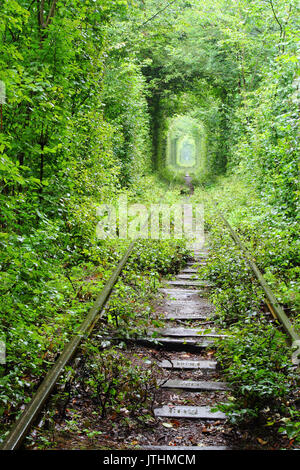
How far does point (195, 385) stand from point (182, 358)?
0.67 m

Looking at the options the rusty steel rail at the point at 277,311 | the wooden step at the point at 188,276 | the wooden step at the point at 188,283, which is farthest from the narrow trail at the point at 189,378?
the wooden step at the point at 188,276

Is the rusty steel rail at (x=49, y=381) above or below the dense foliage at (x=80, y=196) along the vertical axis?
below

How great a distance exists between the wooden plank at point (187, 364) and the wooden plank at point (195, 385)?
0.28 m

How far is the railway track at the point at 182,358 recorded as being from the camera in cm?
327

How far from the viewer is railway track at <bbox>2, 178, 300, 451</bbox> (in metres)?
3.27

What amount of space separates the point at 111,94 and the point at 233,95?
11.2m

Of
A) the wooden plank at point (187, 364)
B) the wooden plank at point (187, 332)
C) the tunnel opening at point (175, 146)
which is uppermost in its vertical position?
the tunnel opening at point (175, 146)

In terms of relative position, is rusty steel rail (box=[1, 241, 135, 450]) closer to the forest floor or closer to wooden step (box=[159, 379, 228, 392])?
the forest floor

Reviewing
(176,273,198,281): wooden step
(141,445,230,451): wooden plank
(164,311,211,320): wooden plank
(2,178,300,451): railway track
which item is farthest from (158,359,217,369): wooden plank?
(176,273,198,281): wooden step

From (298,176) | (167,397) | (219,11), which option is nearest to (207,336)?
(167,397)

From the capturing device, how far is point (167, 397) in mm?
3947

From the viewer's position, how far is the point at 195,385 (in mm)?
4102

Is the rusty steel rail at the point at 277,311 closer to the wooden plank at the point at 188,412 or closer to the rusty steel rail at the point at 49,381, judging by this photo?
the wooden plank at the point at 188,412
